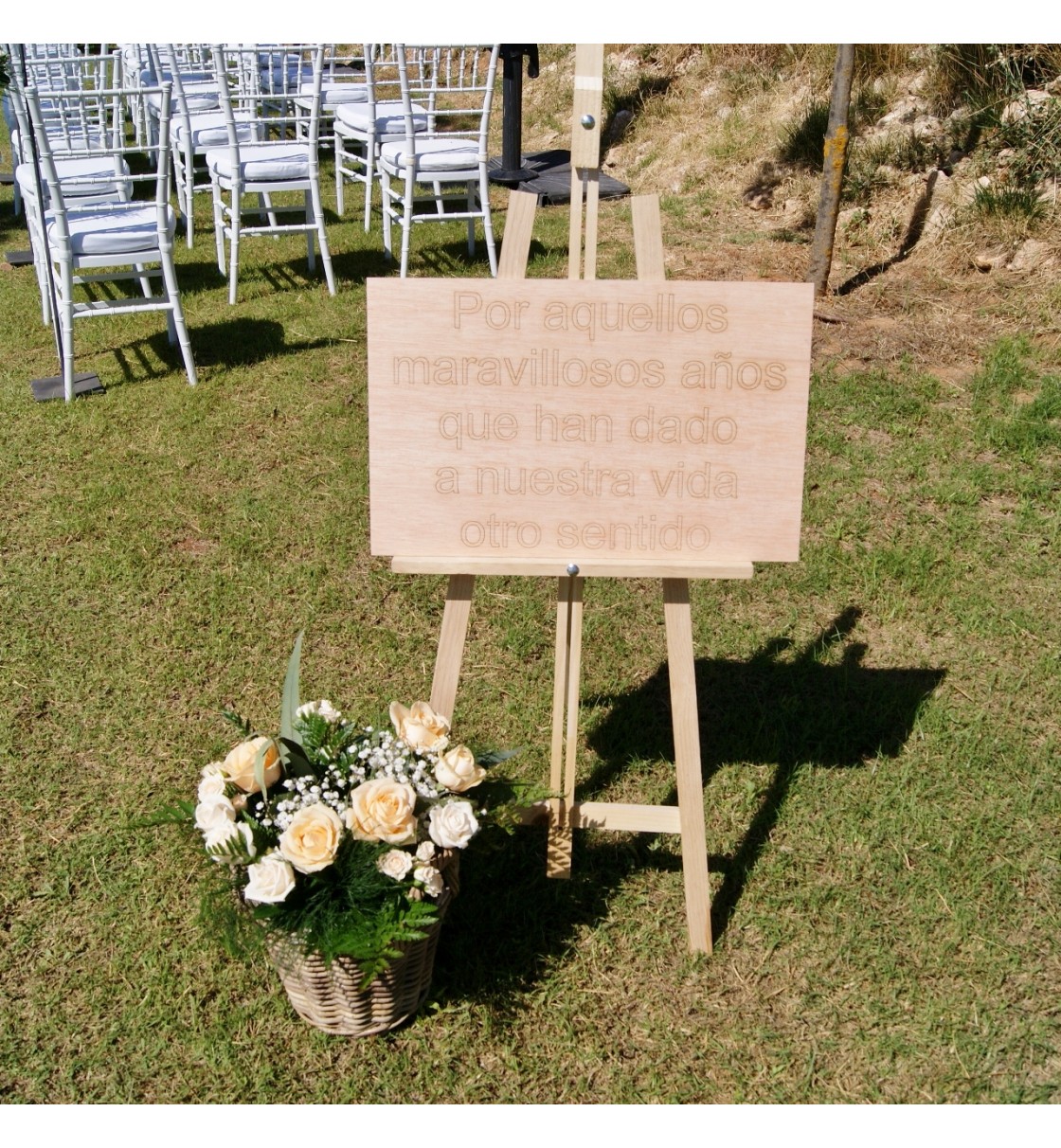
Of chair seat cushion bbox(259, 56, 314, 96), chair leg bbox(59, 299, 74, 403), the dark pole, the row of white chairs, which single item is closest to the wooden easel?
the row of white chairs

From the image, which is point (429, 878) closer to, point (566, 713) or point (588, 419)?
point (566, 713)

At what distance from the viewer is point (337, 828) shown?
7.11 ft

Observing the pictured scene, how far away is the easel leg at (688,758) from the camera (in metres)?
2.46

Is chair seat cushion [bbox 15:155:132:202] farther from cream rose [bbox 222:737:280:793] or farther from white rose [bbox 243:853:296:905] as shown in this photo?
white rose [bbox 243:853:296:905]

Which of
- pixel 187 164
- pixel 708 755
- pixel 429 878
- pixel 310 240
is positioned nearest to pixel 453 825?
pixel 429 878

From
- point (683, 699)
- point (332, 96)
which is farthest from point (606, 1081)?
point (332, 96)

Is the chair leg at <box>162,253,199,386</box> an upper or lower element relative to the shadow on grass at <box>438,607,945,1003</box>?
upper

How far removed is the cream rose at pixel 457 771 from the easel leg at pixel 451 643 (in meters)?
0.22

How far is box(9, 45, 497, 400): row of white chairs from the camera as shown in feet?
16.8

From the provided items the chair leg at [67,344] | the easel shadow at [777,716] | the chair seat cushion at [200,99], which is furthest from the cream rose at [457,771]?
the chair seat cushion at [200,99]

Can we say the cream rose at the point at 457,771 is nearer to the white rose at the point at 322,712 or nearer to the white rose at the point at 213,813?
the white rose at the point at 322,712

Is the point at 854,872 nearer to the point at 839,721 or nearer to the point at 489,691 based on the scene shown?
the point at 839,721

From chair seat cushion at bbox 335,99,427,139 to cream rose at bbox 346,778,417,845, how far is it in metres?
5.61

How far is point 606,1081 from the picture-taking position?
240 cm
